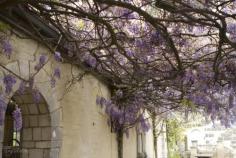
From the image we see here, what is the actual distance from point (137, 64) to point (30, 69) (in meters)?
1.59

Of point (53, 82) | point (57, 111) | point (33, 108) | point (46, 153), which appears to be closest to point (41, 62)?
point (53, 82)

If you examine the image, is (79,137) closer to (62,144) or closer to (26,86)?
(62,144)

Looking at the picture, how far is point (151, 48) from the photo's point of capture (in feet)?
17.7

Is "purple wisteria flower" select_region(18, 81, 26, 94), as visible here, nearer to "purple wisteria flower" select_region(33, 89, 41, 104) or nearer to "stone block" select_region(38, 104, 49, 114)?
"purple wisteria flower" select_region(33, 89, 41, 104)

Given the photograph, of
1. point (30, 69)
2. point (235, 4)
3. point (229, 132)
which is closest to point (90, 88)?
point (30, 69)

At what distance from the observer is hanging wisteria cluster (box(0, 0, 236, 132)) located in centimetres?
400

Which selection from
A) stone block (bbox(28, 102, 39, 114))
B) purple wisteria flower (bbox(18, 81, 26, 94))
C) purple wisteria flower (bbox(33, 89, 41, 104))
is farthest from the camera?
stone block (bbox(28, 102, 39, 114))

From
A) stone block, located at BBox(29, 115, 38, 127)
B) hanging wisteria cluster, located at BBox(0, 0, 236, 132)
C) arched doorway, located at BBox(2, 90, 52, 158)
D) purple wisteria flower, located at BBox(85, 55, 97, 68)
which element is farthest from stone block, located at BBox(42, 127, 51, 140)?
purple wisteria flower, located at BBox(85, 55, 97, 68)

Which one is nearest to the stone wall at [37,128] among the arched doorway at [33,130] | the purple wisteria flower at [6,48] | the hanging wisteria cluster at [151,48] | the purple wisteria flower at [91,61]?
the arched doorway at [33,130]

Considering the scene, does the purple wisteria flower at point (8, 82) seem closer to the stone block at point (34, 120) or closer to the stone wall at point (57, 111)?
the stone wall at point (57, 111)

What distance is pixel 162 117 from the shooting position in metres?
11.6

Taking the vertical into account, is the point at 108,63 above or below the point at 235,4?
below

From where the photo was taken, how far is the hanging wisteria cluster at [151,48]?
3996 millimetres

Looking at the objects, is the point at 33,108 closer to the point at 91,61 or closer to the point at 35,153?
the point at 35,153
